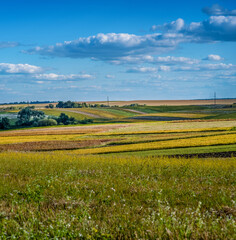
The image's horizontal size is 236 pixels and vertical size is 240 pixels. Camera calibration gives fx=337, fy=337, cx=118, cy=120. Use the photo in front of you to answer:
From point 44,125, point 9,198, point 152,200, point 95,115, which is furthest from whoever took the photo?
point 95,115

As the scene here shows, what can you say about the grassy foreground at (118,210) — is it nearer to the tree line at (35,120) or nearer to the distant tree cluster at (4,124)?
the distant tree cluster at (4,124)

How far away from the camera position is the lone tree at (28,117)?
95.4 metres

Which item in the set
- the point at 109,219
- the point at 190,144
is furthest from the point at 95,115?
the point at 109,219

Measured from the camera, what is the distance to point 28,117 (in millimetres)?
97688

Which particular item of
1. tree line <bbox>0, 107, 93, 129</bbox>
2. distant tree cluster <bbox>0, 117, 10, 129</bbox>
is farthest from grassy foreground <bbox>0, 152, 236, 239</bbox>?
tree line <bbox>0, 107, 93, 129</bbox>

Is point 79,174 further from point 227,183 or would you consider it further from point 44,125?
point 44,125

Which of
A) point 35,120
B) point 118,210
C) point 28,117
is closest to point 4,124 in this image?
point 35,120

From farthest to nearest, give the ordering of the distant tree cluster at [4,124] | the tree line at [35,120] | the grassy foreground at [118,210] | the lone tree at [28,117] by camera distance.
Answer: the lone tree at [28,117] → the tree line at [35,120] → the distant tree cluster at [4,124] → the grassy foreground at [118,210]

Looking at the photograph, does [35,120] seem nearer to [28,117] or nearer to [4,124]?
[28,117]

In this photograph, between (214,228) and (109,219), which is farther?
(109,219)

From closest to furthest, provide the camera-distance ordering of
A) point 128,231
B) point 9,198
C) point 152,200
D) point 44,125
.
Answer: point 128,231 < point 152,200 < point 9,198 < point 44,125

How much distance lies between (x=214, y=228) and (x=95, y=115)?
4453 inches

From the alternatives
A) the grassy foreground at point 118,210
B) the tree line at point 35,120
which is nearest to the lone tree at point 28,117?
the tree line at point 35,120

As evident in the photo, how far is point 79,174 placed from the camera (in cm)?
1130
